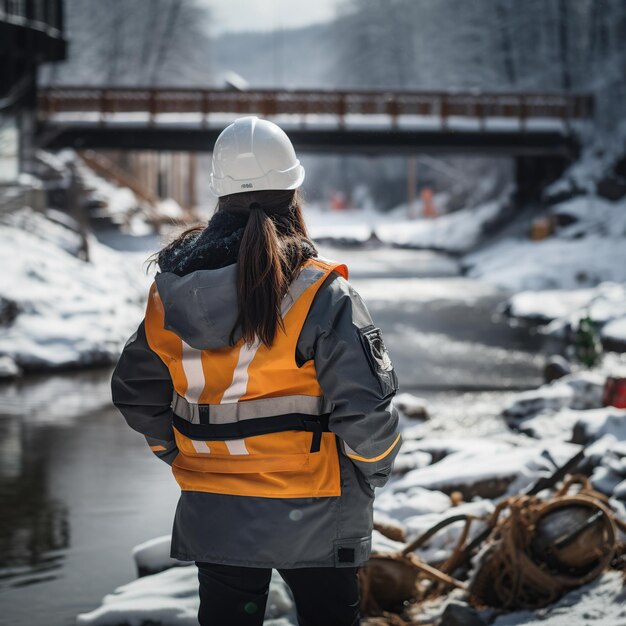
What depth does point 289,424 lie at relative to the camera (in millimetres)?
2557

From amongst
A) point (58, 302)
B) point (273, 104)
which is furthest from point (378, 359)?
point (273, 104)

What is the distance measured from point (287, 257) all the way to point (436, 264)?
3141 centimetres

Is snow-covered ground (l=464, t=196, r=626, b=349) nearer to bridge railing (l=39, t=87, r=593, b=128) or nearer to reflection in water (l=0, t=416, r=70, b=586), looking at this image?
bridge railing (l=39, t=87, r=593, b=128)

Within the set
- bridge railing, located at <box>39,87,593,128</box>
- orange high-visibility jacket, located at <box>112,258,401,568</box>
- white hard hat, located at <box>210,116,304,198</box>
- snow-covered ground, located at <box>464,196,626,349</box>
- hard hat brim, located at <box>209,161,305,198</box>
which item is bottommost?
orange high-visibility jacket, located at <box>112,258,401,568</box>

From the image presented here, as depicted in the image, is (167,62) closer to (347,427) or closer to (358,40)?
(358,40)

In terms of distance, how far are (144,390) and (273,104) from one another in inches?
1077

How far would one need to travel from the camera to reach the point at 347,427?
8.22 ft

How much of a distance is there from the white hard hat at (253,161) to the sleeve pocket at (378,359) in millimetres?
467

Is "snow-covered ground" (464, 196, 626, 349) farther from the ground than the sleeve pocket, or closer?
farther from the ground

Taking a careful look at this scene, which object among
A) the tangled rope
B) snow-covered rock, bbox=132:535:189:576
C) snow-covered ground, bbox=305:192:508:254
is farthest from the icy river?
snow-covered ground, bbox=305:192:508:254

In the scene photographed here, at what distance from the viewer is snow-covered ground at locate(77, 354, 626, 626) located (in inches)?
170

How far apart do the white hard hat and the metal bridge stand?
2632cm

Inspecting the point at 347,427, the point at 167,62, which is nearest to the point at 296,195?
the point at 347,427

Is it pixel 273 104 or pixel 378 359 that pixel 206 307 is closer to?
pixel 378 359
